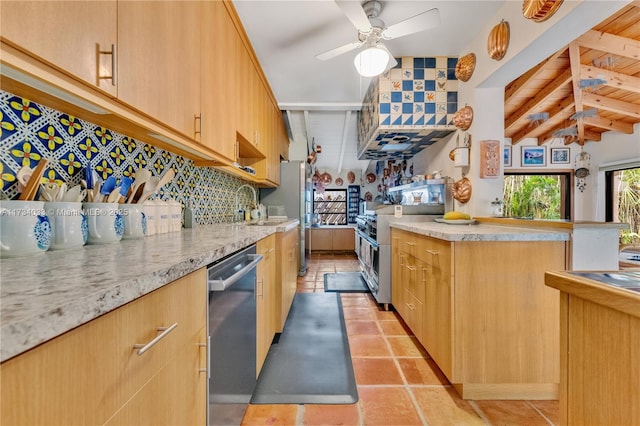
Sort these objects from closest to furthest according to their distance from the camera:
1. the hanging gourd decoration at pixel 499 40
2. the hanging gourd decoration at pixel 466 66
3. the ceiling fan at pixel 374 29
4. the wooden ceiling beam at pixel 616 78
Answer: the ceiling fan at pixel 374 29 < the hanging gourd decoration at pixel 499 40 < the hanging gourd decoration at pixel 466 66 < the wooden ceiling beam at pixel 616 78


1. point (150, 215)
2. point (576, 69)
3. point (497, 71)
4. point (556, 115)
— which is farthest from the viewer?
point (556, 115)

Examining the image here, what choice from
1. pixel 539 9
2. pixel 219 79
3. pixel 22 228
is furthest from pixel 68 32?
pixel 539 9

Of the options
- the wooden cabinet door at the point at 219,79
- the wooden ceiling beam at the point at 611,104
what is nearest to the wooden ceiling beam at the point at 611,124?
the wooden ceiling beam at the point at 611,104

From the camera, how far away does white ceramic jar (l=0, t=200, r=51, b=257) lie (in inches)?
29.0

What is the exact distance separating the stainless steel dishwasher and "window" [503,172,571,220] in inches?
232

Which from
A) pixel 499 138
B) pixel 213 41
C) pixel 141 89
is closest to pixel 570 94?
pixel 499 138

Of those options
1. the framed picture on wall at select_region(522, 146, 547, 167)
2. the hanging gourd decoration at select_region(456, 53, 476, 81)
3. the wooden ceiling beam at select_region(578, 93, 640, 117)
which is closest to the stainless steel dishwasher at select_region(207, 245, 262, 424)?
the hanging gourd decoration at select_region(456, 53, 476, 81)

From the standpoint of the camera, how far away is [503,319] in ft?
5.21

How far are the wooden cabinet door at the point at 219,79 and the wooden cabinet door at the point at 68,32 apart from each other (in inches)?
26.3

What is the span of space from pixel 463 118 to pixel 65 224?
2.96 metres

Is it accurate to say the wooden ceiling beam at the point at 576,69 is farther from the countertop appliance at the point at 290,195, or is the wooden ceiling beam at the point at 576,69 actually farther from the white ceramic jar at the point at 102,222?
the white ceramic jar at the point at 102,222

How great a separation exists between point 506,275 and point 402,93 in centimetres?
217

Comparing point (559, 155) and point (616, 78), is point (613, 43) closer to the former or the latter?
point (616, 78)

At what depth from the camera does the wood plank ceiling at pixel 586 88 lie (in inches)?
107
